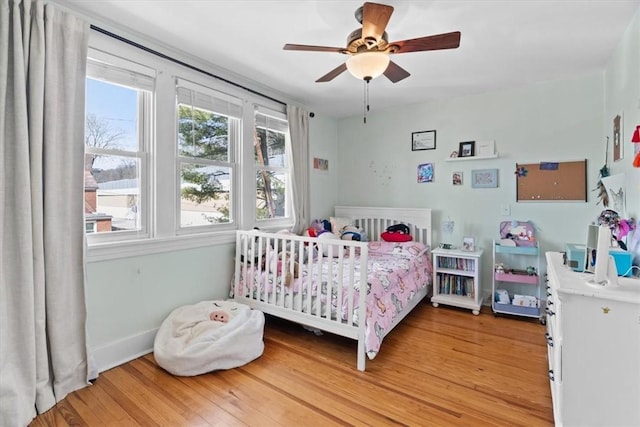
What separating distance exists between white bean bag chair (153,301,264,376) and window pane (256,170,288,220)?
1.23 meters

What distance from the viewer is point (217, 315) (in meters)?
2.42

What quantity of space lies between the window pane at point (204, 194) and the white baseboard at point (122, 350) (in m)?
0.92

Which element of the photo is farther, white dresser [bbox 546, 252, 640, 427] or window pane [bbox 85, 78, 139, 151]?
window pane [bbox 85, 78, 139, 151]

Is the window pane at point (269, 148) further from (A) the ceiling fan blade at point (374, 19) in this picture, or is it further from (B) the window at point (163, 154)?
(A) the ceiling fan blade at point (374, 19)

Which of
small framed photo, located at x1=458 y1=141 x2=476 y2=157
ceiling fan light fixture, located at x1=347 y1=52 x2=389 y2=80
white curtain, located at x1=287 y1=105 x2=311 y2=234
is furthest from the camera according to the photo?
white curtain, located at x1=287 y1=105 x2=311 y2=234

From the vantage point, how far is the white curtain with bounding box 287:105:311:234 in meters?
3.63

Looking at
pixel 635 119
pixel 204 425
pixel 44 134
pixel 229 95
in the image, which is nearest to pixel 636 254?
pixel 635 119

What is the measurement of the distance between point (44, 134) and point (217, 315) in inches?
63.2

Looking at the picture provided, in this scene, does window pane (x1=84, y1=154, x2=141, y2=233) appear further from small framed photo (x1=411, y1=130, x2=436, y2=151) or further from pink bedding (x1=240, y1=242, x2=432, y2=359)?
small framed photo (x1=411, y1=130, x2=436, y2=151)

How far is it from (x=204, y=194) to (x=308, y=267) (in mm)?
1208

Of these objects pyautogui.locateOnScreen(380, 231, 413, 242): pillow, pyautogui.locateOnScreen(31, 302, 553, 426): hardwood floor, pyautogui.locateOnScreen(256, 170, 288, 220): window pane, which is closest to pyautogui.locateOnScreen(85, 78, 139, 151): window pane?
pyautogui.locateOnScreen(256, 170, 288, 220): window pane

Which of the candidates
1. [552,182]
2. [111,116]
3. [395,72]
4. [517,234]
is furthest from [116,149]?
[552,182]

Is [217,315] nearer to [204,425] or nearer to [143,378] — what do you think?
[143,378]

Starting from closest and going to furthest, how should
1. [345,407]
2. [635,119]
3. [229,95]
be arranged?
[345,407]
[635,119]
[229,95]
